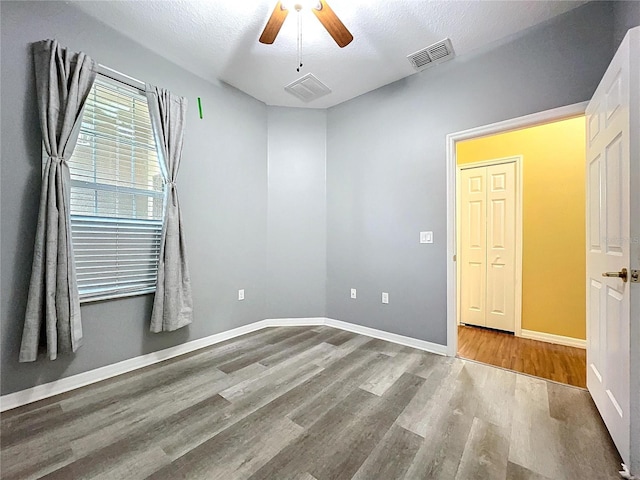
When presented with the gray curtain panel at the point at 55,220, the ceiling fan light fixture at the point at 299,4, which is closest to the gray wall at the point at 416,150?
the ceiling fan light fixture at the point at 299,4

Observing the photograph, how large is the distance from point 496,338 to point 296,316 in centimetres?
231

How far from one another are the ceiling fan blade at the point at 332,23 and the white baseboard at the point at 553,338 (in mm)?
3448

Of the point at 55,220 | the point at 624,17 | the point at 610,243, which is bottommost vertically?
the point at 610,243

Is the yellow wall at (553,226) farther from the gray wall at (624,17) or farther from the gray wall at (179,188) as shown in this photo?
the gray wall at (179,188)

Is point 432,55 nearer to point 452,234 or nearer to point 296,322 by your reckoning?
point 452,234

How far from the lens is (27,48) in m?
1.73

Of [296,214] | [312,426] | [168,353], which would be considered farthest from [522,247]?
[168,353]

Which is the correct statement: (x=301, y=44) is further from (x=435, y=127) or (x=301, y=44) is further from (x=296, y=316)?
(x=296, y=316)

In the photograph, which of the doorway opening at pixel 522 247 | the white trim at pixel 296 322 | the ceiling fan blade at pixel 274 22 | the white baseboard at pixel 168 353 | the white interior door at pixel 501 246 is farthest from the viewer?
the white trim at pixel 296 322

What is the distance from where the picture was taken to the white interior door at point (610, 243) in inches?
48.8

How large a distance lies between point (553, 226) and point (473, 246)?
2.69 ft

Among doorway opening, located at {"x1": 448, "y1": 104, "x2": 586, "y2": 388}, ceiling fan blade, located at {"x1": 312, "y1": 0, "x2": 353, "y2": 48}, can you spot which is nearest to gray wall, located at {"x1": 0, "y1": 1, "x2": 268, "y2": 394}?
ceiling fan blade, located at {"x1": 312, "y1": 0, "x2": 353, "y2": 48}

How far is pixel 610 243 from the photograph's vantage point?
4.67 feet

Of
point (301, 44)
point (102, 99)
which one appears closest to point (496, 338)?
point (301, 44)
